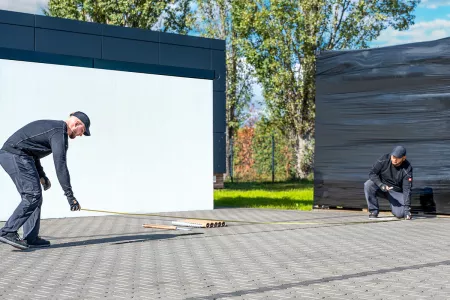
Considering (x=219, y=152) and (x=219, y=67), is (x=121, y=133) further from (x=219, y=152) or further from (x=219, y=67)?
(x=219, y=67)

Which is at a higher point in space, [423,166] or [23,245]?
[423,166]

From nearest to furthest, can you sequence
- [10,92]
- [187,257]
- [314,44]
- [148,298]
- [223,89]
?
[148,298]
[187,257]
[10,92]
[223,89]
[314,44]

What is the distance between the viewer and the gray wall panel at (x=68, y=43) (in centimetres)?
1967

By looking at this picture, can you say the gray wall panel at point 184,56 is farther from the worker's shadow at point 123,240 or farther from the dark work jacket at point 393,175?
the worker's shadow at point 123,240

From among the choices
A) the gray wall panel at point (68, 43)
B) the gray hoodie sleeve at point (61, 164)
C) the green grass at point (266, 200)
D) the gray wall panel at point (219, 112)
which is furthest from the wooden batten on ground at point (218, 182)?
the gray hoodie sleeve at point (61, 164)

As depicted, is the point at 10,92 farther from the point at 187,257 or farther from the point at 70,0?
the point at 70,0

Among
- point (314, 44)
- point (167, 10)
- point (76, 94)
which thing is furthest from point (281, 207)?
point (167, 10)

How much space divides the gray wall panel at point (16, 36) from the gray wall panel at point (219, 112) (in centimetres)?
655

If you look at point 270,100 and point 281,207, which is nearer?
point 281,207

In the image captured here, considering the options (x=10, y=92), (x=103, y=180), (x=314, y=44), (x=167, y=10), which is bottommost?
(x=103, y=180)

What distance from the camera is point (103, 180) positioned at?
14305mm

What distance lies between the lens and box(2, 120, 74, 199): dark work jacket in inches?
335

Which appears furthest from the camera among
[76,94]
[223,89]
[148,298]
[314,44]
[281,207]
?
[314,44]

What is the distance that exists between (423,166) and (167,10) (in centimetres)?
2389
